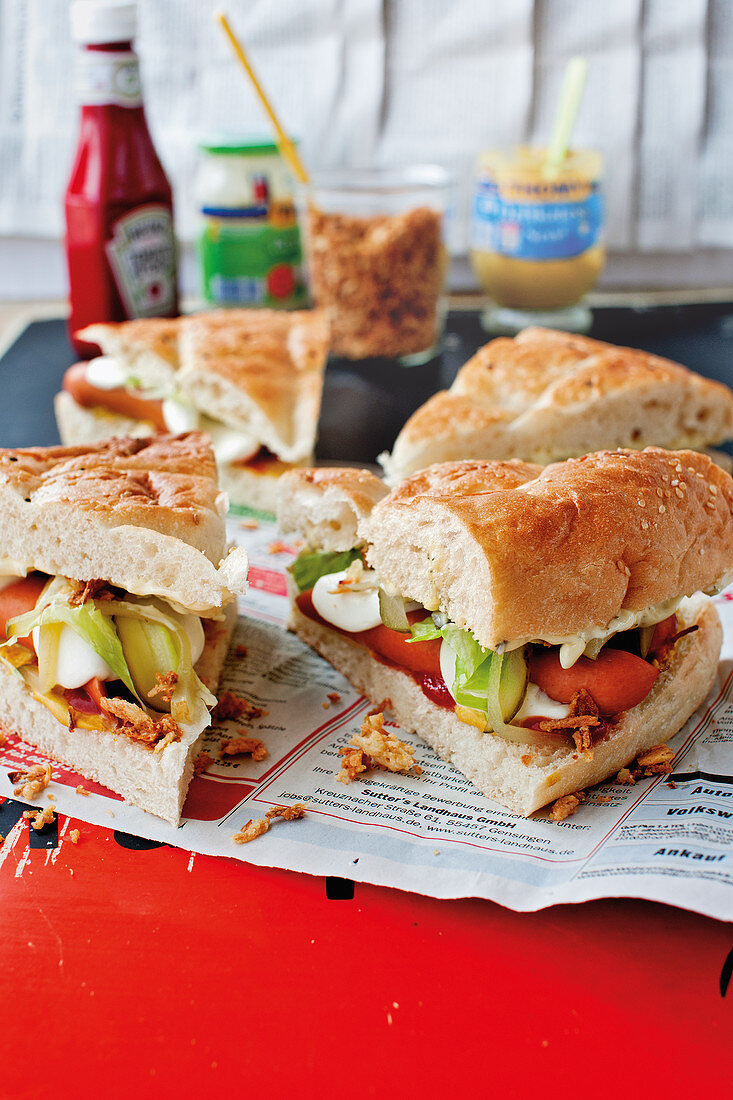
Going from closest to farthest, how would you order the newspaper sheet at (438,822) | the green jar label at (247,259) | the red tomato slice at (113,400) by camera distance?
the newspaper sheet at (438,822) < the red tomato slice at (113,400) < the green jar label at (247,259)

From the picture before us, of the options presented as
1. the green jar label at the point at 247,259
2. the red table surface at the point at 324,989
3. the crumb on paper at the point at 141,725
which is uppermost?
the green jar label at the point at 247,259

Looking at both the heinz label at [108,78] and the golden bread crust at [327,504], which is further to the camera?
the heinz label at [108,78]

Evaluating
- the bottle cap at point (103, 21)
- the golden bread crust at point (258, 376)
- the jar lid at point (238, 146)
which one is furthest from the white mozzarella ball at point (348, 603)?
the jar lid at point (238, 146)

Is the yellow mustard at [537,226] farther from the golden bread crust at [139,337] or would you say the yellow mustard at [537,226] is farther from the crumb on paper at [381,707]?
the crumb on paper at [381,707]

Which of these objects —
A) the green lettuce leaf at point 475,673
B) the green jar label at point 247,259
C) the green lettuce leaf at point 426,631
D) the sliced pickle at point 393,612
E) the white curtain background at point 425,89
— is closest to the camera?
the green lettuce leaf at point 475,673

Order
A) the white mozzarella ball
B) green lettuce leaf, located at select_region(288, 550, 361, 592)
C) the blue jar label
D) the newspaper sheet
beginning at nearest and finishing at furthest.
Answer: the newspaper sheet < the white mozzarella ball < green lettuce leaf, located at select_region(288, 550, 361, 592) < the blue jar label

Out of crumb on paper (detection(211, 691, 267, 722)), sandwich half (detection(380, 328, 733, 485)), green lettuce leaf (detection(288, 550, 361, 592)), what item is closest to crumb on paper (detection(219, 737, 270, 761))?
crumb on paper (detection(211, 691, 267, 722))

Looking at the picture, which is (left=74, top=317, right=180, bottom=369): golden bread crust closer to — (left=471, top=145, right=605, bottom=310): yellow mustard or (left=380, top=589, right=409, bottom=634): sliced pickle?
(left=471, top=145, right=605, bottom=310): yellow mustard
